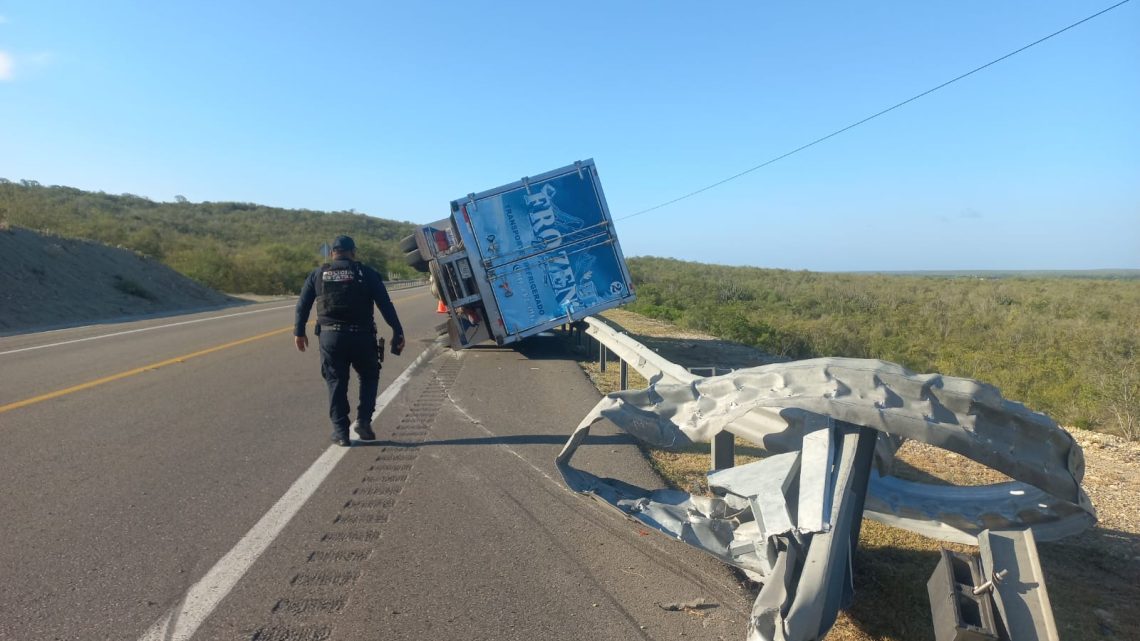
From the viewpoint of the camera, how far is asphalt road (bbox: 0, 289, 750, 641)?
3.38 metres

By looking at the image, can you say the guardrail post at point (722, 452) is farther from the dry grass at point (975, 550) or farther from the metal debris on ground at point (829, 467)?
the dry grass at point (975, 550)

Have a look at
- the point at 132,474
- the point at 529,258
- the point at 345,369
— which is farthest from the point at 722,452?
the point at 529,258

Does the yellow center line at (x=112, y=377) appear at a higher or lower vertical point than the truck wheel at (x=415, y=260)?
lower

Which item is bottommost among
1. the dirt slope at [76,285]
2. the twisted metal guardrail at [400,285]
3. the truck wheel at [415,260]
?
the truck wheel at [415,260]

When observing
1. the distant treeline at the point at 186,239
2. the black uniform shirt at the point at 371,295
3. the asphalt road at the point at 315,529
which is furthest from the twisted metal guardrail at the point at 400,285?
the black uniform shirt at the point at 371,295

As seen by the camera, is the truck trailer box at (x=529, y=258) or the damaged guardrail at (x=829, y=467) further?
the truck trailer box at (x=529, y=258)

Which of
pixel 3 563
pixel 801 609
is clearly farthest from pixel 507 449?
pixel 801 609

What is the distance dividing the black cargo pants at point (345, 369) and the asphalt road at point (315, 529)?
12.2 inches

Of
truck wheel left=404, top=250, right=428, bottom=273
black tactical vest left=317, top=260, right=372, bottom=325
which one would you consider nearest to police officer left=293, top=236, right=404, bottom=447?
black tactical vest left=317, top=260, right=372, bottom=325

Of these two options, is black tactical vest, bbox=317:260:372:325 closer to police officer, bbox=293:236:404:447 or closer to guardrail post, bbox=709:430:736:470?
police officer, bbox=293:236:404:447

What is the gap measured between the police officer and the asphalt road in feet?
1.22

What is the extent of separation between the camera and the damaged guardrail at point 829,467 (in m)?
2.72

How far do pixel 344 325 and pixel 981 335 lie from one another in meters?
18.8

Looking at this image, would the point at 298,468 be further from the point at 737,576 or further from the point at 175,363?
the point at 175,363
